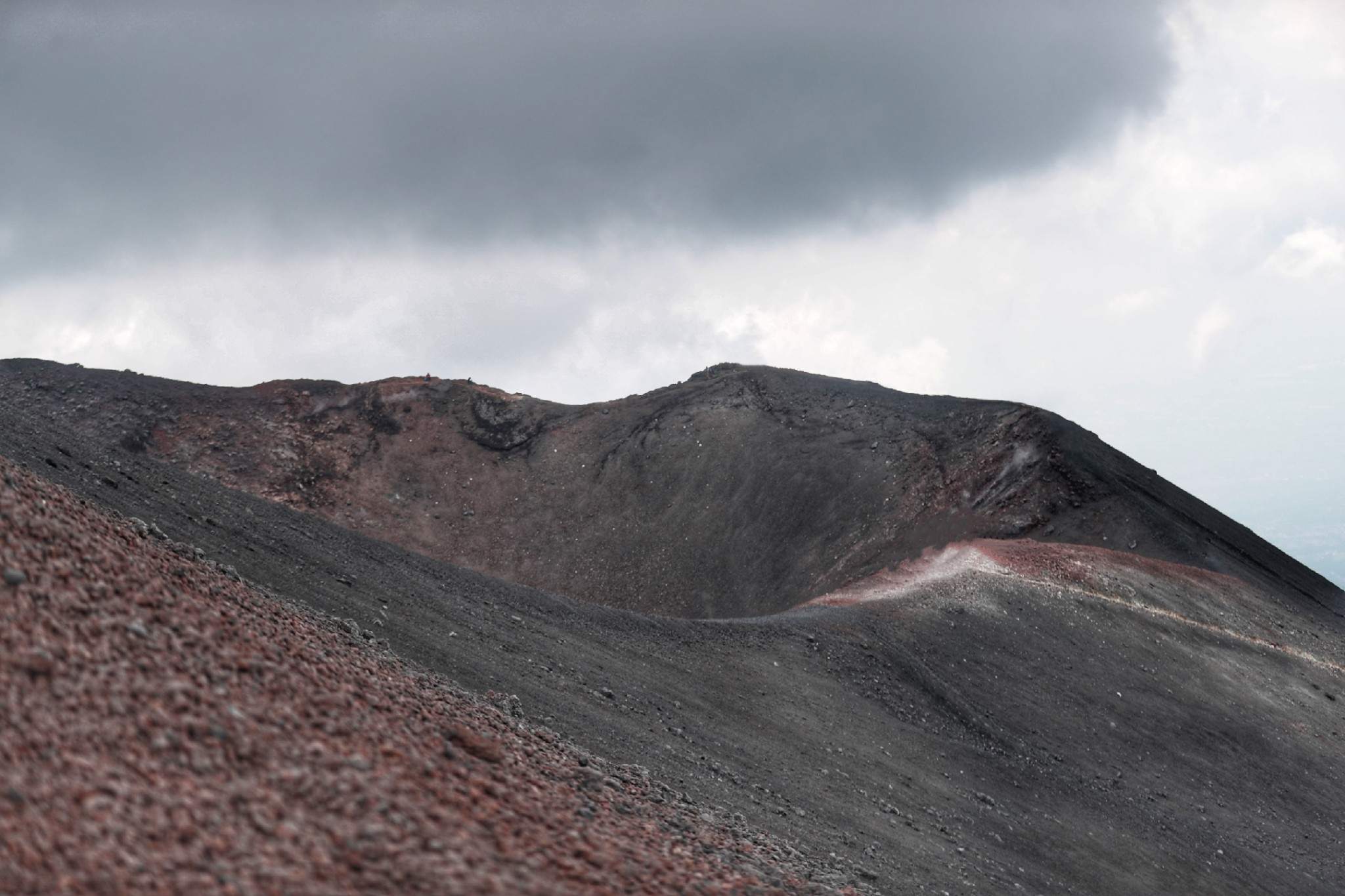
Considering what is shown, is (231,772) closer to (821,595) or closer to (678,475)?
(821,595)

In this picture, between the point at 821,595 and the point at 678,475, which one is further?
the point at 678,475

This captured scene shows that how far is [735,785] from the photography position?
15281 mm

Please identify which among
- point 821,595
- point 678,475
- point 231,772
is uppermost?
point 678,475

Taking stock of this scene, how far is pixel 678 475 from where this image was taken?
5084 cm

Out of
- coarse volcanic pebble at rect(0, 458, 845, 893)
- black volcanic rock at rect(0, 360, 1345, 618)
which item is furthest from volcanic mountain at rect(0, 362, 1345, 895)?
coarse volcanic pebble at rect(0, 458, 845, 893)

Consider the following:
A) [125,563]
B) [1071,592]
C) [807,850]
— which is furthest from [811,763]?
[1071,592]

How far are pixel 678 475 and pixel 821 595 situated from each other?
15946 mm

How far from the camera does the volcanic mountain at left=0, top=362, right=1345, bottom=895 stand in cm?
1670

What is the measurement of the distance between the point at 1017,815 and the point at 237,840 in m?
17.0

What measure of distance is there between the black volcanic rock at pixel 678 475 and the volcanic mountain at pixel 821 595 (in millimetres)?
182

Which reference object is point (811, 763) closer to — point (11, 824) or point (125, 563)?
point (125, 563)

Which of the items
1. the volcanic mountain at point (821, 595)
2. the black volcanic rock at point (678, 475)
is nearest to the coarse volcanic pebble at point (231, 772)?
the volcanic mountain at point (821, 595)

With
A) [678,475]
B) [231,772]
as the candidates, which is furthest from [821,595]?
[231,772]

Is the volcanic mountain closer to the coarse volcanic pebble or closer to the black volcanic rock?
the black volcanic rock
